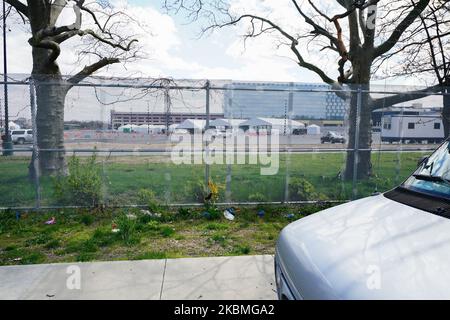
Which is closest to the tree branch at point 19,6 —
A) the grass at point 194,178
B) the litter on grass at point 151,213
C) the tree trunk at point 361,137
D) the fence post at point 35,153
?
the fence post at point 35,153

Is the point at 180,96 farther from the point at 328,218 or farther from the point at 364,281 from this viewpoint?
the point at 364,281

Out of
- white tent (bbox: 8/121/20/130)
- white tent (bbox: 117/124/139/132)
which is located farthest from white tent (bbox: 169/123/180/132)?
white tent (bbox: 8/121/20/130)

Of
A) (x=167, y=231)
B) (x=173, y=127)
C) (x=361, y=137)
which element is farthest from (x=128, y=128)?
(x=361, y=137)

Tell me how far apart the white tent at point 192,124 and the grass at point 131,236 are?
171cm

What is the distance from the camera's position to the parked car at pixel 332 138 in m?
8.01

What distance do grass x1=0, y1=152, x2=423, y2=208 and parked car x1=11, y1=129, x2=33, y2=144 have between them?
14.8 inches

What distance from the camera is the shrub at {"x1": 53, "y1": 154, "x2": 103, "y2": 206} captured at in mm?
7133

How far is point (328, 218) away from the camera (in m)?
2.72

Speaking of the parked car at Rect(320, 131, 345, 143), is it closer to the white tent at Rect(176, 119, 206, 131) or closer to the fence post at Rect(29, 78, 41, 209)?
the white tent at Rect(176, 119, 206, 131)

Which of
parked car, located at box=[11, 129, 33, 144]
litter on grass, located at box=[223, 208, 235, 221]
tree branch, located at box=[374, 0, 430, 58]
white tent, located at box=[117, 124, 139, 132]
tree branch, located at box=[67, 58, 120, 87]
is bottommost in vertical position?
litter on grass, located at box=[223, 208, 235, 221]

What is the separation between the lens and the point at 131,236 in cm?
581

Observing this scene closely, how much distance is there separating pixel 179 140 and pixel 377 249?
5.78 meters

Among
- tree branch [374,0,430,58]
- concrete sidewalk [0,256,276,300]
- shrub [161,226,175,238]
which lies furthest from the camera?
tree branch [374,0,430,58]

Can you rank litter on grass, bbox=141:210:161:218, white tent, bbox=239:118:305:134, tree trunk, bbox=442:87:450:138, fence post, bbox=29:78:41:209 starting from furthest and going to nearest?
tree trunk, bbox=442:87:450:138, white tent, bbox=239:118:305:134, litter on grass, bbox=141:210:161:218, fence post, bbox=29:78:41:209
